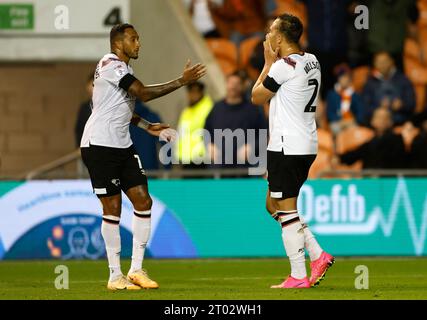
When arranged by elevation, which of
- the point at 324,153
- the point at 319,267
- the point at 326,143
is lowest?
the point at 319,267

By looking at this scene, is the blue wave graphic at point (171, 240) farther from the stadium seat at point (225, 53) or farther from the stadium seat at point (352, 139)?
the stadium seat at point (225, 53)

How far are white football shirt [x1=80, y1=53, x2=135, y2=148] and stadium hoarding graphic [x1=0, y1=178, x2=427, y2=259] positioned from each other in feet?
17.2

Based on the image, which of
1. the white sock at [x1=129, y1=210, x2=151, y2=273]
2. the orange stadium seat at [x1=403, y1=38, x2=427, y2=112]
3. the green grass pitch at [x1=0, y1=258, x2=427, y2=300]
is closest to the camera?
the green grass pitch at [x1=0, y1=258, x2=427, y2=300]

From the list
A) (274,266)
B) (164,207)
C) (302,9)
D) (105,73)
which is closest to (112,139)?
(105,73)

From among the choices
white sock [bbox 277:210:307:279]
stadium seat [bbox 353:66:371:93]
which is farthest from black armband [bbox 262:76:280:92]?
stadium seat [bbox 353:66:371:93]

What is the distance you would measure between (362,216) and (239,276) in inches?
144

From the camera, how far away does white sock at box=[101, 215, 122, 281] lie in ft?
40.7

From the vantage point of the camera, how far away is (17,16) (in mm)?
19500

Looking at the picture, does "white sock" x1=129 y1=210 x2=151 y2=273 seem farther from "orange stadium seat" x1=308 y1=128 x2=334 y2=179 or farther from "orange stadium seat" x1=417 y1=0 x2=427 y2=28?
"orange stadium seat" x1=417 y1=0 x2=427 y2=28

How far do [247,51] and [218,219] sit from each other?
377 cm

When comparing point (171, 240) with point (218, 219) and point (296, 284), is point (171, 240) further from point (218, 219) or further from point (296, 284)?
point (296, 284)

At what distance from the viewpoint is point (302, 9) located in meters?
21.4

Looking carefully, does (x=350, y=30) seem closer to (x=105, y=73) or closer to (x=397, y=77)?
(x=397, y=77)

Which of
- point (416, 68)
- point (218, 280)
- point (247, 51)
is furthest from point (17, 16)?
point (218, 280)
